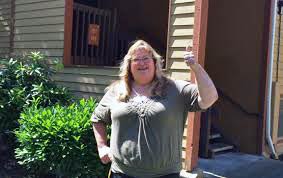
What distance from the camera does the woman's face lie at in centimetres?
308

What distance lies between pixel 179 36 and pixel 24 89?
94.9 inches

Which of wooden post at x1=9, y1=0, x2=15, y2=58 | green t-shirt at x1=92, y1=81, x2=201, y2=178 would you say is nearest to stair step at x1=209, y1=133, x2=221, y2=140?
wooden post at x1=9, y1=0, x2=15, y2=58

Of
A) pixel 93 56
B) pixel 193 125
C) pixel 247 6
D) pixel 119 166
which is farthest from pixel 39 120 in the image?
pixel 247 6

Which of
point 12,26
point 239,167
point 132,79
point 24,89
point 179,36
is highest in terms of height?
point 12,26

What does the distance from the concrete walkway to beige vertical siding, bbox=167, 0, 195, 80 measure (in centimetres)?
130

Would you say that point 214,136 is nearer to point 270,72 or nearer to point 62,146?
point 270,72

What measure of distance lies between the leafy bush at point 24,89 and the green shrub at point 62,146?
0.98 meters

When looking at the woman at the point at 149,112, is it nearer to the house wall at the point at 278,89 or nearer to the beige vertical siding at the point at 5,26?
the house wall at the point at 278,89

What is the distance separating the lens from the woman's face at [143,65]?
10.1ft

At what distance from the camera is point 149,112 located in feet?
9.61

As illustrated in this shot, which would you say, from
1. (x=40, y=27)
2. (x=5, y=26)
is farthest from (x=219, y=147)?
(x=5, y=26)

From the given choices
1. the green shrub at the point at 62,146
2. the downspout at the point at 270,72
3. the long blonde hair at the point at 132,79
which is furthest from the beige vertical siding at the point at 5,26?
the long blonde hair at the point at 132,79

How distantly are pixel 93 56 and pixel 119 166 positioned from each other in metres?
5.55

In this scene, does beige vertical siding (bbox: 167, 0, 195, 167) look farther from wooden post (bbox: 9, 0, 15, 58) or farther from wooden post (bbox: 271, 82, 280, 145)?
wooden post (bbox: 9, 0, 15, 58)
